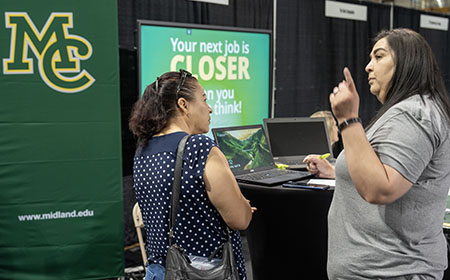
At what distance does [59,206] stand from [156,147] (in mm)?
1312

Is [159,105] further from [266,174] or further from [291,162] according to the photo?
[291,162]

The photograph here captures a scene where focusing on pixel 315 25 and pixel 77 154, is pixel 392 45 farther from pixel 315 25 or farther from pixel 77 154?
pixel 315 25

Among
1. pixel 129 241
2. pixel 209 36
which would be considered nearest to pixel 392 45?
pixel 209 36

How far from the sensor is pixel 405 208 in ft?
4.05

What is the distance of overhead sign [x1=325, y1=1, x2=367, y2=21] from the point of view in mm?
5473

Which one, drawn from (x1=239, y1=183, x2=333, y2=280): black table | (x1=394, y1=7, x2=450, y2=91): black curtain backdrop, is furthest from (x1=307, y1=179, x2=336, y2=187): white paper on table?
(x1=394, y1=7, x2=450, y2=91): black curtain backdrop

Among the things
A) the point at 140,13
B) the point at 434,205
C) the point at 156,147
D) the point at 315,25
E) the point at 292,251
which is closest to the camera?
the point at 434,205

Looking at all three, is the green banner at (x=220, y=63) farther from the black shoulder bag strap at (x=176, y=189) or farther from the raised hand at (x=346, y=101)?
the raised hand at (x=346, y=101)

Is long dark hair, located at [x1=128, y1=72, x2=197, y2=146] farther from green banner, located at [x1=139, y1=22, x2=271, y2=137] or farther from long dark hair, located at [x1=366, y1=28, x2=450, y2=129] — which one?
green banner, located at [x1=139, y1=22, x2=271, y2=137]

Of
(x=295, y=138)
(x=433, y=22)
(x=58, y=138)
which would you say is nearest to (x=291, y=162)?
(x=295, y=138)

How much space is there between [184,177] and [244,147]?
49.0 inches

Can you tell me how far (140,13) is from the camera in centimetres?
377

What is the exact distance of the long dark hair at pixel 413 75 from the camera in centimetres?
127

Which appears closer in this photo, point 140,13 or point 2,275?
point 2,275
